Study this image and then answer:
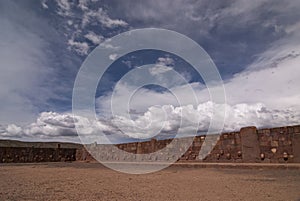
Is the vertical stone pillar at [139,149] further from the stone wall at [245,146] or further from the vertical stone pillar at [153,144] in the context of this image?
the vertical stone pillar at [153,144]

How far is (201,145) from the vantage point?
1156 cm

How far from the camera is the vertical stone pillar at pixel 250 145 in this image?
9125 mm

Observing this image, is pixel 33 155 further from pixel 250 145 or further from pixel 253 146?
pixel 253 146

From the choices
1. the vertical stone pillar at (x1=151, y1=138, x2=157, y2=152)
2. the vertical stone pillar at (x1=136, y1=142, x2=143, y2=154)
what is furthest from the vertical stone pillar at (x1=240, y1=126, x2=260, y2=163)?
the vertical stone pillar at (x1=136, y1=142, x2=143, y2=154)

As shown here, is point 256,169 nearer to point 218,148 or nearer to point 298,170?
point 298,170

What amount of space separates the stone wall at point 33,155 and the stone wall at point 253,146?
12748 millimetres

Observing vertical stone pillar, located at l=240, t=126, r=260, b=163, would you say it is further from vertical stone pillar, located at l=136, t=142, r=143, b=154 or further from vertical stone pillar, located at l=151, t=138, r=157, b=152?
vertical stone pillar, located at l=136, t=142, r=143, b=154

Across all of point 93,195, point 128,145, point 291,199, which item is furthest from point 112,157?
point 291,199

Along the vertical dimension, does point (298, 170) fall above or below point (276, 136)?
below

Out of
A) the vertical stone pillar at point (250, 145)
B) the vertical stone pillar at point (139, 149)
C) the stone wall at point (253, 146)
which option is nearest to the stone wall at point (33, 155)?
the vertical stone pillar at point (139, 149)

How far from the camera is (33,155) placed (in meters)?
18.8

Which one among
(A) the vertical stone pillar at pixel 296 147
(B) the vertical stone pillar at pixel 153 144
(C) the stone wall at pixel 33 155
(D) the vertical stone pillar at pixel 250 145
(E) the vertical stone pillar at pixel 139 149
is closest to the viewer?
(A) the vertical stone pillar at pixel 296 147

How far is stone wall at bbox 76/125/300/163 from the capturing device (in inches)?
326

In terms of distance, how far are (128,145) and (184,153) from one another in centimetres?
529
